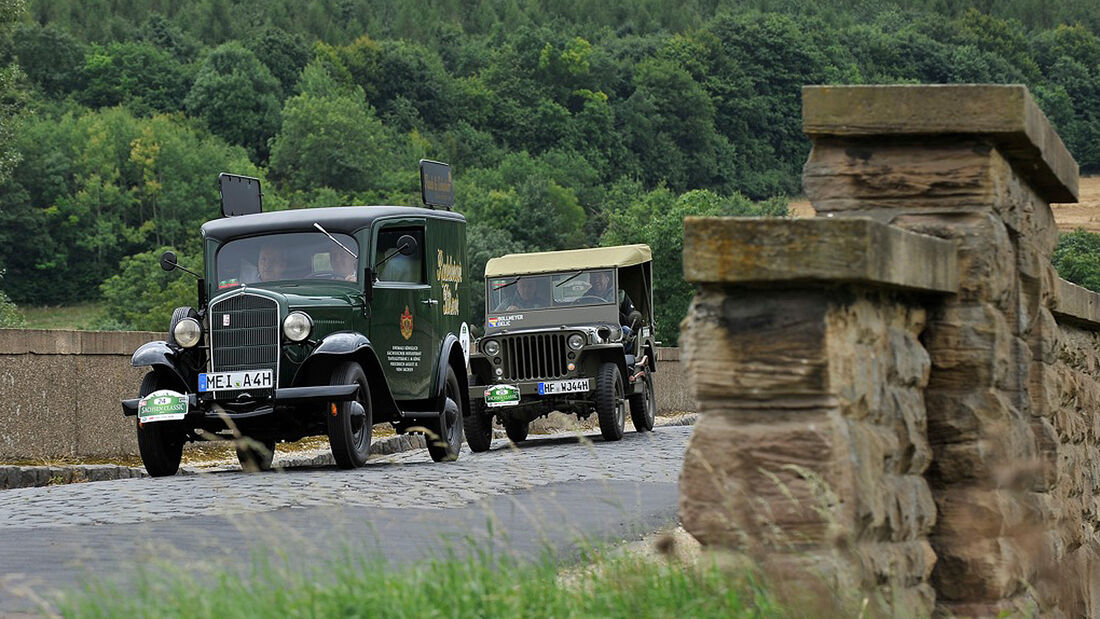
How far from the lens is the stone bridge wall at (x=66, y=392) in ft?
47.9

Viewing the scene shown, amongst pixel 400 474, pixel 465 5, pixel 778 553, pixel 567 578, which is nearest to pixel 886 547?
pixel 778 553

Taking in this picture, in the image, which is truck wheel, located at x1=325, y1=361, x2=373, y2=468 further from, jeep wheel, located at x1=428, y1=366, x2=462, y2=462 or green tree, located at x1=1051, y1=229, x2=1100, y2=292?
green tree, located at x1=1051, y1=229, x2=1100, y2=292

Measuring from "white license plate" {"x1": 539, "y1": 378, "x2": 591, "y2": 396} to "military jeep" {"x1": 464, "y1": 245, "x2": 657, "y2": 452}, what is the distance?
0.04 feet

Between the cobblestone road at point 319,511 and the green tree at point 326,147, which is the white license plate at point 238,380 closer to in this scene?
the cobblestone road at point 319,511

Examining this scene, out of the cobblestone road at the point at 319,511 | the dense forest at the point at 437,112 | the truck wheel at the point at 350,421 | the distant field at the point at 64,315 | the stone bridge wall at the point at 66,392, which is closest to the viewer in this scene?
the cobblestone road at the point at 319,511

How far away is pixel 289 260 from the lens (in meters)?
15.3

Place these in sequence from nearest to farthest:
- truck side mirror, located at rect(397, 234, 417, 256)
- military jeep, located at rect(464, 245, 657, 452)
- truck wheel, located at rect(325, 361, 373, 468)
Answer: truck wheel, located at rect(325, 361, 373, 468), truck side mirror, located at rect(397, 234, 417, 256), military jeep, located at rect(464, 245, 657, 452)

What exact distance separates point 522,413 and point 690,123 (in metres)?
102

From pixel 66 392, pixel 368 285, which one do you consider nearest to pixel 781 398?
pixel 368 285

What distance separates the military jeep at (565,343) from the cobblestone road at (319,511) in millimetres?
4946

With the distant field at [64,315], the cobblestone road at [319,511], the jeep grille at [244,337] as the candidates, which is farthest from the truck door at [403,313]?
the distant field at [64,315]

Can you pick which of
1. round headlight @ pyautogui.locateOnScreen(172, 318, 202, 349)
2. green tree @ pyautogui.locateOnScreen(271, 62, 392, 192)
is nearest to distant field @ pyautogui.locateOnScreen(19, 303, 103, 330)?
green tree @ pyautogui.locateOnScreen(271, 62, 392, 192)

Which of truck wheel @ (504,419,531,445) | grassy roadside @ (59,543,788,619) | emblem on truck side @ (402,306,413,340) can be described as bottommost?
truck wheel @ (504,419,531,445)

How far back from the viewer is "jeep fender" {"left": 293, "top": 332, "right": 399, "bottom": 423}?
14.0 metres
